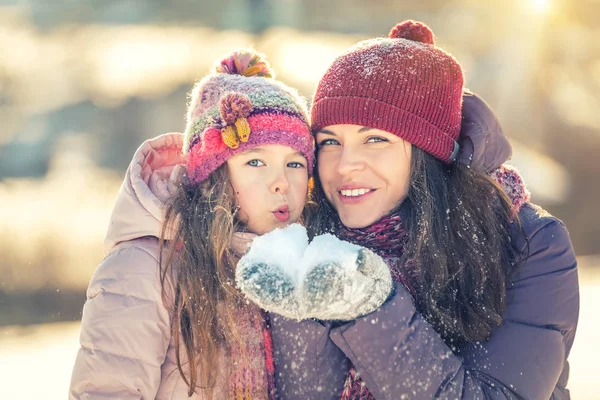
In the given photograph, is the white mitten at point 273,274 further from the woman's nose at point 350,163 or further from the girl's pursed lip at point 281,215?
the woman's nose at point 350,163

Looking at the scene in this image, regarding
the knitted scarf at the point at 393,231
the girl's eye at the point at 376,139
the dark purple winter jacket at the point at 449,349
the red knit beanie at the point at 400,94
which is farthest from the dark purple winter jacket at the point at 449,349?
the girl's eye at the point at 376,139

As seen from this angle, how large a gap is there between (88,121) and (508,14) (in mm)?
4952

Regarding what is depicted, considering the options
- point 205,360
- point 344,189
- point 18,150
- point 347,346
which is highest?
point 344,189

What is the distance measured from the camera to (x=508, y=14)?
7.59 meters

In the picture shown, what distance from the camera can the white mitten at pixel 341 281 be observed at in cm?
164

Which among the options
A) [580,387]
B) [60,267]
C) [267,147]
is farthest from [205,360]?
[60,267]

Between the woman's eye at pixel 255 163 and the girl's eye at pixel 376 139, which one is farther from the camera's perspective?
the girl's eye at pixel 376 139

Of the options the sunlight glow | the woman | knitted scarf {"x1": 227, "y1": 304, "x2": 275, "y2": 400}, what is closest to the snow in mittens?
the woman

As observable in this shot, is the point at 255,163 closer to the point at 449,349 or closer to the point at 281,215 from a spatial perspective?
the point at 281,215

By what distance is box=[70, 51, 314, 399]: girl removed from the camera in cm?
192

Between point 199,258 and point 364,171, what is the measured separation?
0.64 m

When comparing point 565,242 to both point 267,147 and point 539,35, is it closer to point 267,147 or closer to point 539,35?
point 267,147

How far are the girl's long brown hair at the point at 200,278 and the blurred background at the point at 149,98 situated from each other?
2.04m

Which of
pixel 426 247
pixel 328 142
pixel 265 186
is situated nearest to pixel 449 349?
pixel 426 247
